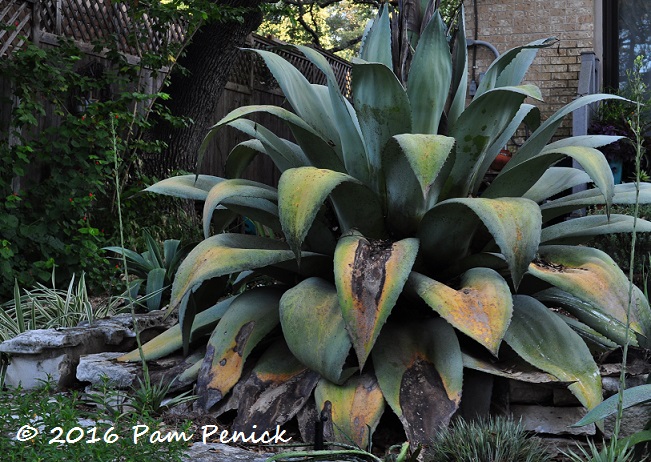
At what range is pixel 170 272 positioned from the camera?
15.8 ft

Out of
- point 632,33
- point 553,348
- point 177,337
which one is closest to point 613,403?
point 553,348

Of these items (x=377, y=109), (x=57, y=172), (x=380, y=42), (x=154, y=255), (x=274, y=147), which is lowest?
(x=154, y=255)

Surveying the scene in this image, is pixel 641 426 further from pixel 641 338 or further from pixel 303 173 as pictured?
pixel 303 173

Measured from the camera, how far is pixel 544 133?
3.07 m

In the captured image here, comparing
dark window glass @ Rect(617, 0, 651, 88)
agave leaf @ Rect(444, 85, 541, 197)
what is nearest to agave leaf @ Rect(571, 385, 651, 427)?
agave leaf @ Rect(444, 85, 541, 197)

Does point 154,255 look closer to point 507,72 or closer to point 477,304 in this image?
point 507,72

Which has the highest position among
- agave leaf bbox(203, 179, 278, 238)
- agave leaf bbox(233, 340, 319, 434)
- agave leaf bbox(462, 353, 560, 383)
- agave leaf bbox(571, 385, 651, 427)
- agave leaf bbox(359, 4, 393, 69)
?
agave leaf bbox(359, 4, 393, 69)

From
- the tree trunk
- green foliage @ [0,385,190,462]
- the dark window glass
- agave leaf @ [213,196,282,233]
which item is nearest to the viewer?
green foliage @ [0,385,190,462]

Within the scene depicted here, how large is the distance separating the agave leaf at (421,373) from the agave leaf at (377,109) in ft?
1.87

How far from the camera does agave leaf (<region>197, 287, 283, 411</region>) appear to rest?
2811 mm

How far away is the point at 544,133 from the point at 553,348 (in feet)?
2.82

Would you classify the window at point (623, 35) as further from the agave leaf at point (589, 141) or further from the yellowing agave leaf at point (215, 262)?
the yellowing agave leaf at point (215, 262)

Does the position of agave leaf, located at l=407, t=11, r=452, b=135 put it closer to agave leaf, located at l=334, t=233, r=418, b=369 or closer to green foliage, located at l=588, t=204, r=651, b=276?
agave leaf, located at l=334, t=233, r=418, b=369

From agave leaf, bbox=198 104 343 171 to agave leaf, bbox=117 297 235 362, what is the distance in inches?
25.7
